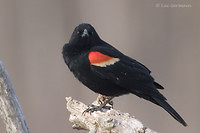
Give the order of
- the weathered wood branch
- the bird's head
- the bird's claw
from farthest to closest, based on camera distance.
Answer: the bird's head, the bird's claw, the weathered wood branch

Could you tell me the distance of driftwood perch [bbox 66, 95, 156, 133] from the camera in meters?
3.90

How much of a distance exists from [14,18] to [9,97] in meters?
4.11

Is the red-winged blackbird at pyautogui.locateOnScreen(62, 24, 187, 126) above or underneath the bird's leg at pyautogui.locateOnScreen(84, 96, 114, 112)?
above

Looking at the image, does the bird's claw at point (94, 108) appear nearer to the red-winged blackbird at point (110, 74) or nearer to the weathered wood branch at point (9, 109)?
the red-winged blackbird at point (110, 74)

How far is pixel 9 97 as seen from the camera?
13.3ft

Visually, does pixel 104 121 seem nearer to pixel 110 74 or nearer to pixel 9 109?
pixel 9 109

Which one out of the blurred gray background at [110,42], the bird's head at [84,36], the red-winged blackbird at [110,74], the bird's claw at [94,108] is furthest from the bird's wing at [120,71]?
the blurred gray background at [110,42]

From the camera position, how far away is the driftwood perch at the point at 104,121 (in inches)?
154

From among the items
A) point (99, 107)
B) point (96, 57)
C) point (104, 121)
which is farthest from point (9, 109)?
point (96, 57)

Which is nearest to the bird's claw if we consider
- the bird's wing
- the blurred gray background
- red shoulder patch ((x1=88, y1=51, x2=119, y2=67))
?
the bird's wing

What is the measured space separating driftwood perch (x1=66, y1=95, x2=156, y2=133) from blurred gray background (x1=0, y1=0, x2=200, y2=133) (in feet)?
8.75

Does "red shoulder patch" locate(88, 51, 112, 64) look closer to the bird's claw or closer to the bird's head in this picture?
the bird's head

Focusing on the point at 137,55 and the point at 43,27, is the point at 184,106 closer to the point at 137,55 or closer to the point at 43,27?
the point at 137,55

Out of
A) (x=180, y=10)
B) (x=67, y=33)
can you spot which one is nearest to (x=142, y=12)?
(x=180, y=10)
